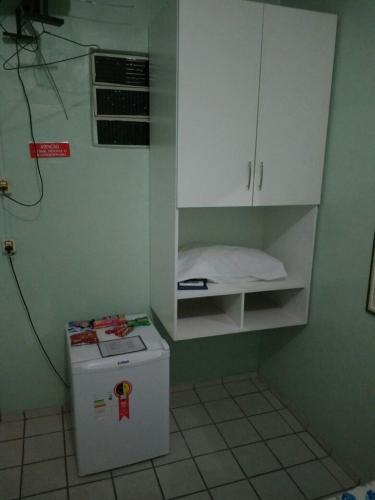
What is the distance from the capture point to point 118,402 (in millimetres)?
1888

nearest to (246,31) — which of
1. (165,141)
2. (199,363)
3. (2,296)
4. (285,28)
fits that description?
(285,28)

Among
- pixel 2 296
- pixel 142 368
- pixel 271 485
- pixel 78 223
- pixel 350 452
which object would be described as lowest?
pixel 271 485

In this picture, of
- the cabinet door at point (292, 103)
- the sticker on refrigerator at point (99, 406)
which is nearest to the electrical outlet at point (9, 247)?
the sticker on refrigerator at point (99, 406)

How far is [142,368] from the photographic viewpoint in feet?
6.24

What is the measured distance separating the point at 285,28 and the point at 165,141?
784 millimetres

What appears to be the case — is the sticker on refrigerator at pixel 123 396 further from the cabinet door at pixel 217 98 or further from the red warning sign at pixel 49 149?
the red warning sign at pixel 49 149

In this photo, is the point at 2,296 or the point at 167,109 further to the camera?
the point at 2,296

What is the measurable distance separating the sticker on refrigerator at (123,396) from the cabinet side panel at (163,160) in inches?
14.0

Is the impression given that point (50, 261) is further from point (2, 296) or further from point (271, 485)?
point (271, 485)

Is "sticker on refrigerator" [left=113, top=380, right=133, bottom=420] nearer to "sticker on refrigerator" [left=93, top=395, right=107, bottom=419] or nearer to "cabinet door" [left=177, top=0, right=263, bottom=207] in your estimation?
"sticker on refrigerator" [left=93, top=395, right=107, bottom=419]

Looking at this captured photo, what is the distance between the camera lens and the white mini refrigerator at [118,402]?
72.2 inches

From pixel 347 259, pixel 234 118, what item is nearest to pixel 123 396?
pixel 347 259

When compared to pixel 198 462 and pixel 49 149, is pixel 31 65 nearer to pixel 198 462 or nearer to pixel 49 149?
pixel 49 149

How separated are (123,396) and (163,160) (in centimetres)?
125
